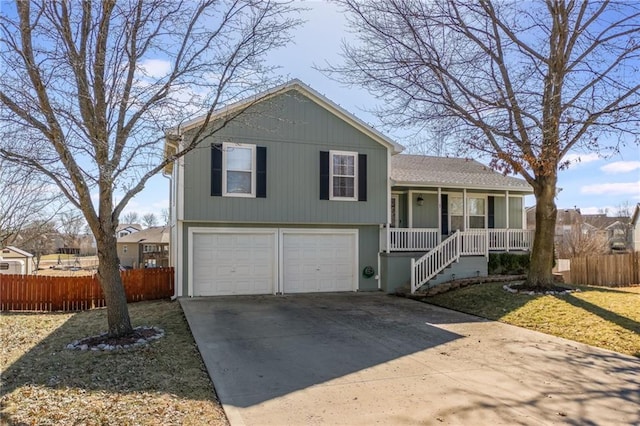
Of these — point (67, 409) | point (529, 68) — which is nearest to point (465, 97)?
point (529, 68)

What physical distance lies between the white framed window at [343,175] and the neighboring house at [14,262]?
58.9 ft

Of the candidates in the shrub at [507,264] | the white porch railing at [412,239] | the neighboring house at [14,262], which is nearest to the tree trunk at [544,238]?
the shrub at [507,264]

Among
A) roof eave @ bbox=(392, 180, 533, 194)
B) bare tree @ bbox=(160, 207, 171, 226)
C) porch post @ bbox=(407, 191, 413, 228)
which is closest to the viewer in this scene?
roof eave @ bbox=(392, 180, 533, 194)

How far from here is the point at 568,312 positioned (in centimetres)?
948

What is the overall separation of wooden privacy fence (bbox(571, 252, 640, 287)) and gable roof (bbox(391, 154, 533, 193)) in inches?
166

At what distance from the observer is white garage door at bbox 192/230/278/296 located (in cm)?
1288

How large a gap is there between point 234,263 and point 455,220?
359 inches

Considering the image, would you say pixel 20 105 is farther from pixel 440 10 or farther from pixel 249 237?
pixel 440 10

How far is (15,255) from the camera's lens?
25828 mm

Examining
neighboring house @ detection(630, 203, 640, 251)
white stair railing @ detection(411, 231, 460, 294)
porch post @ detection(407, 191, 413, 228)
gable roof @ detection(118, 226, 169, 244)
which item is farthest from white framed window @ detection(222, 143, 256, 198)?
neighboring house @ detection(630, 203, 640, 251)

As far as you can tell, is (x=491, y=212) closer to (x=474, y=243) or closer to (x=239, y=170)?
(x=474, y=243)

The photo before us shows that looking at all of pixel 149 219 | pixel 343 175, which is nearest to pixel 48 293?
pixel 343 175

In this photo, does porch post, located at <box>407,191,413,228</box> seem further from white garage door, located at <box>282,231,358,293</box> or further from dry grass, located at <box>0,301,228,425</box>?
dry grass, located at <box>0,301,228,425</box>

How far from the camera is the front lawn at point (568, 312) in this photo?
7.86m
